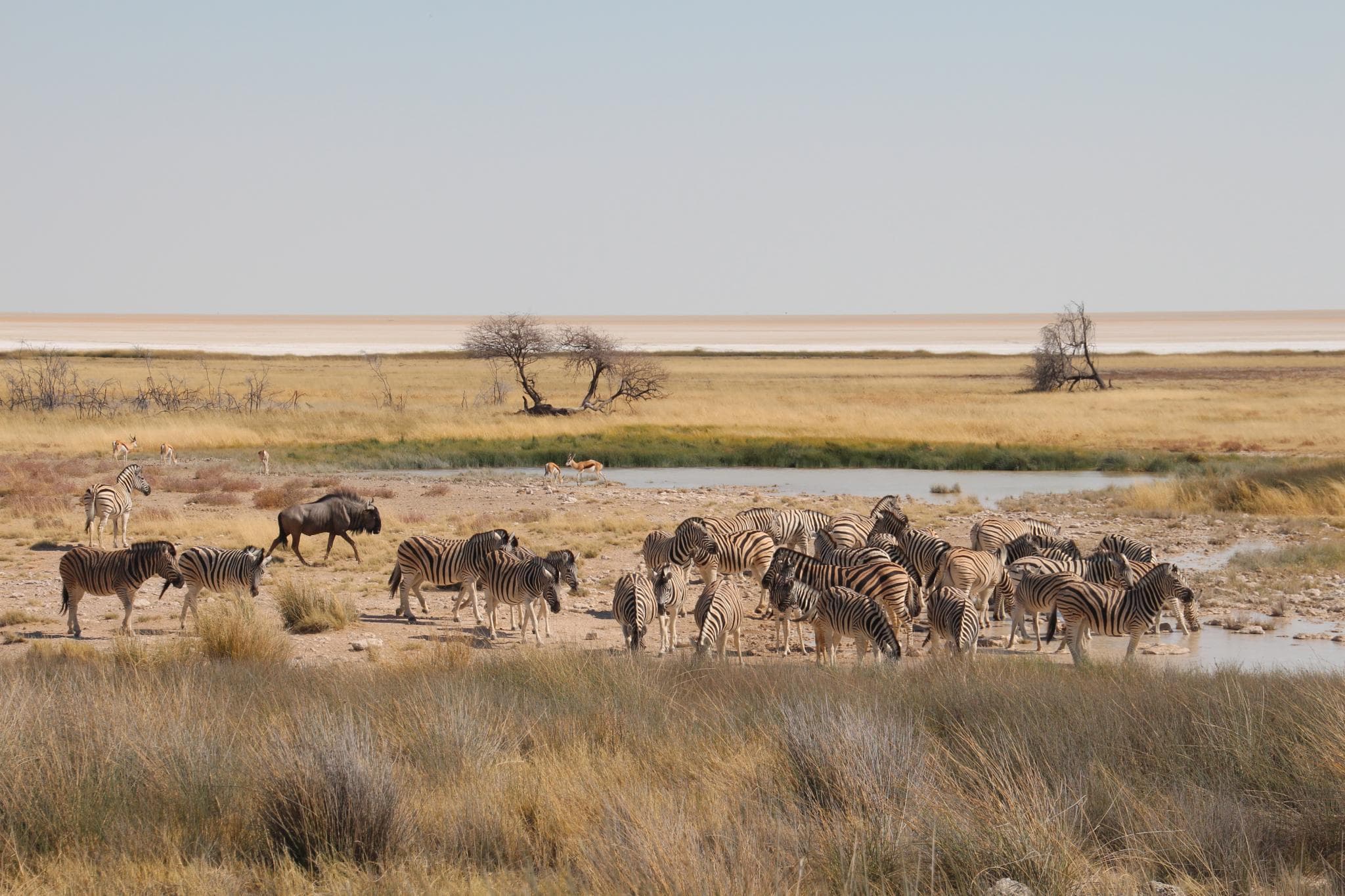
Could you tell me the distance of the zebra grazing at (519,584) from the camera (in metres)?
13.9

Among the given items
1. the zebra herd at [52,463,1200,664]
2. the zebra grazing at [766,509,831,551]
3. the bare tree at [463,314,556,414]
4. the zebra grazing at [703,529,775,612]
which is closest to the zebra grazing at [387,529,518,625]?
the zebra herd at [52,463,1200,664]

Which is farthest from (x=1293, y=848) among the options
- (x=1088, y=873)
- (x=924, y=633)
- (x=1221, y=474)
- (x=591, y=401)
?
(x=591, y=401)

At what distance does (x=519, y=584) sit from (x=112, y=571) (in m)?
4.71

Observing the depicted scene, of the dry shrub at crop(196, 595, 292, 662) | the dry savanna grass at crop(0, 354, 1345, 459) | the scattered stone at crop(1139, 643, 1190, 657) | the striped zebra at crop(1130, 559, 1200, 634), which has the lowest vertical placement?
the scattered stone at crop(1139, 643, 1190, 657)

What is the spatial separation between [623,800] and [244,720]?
3497 mm

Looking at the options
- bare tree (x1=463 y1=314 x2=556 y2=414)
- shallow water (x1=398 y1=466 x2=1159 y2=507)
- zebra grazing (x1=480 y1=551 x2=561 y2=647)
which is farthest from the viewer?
bare tree (x1=463 y1=314 x2=556 y2=414)

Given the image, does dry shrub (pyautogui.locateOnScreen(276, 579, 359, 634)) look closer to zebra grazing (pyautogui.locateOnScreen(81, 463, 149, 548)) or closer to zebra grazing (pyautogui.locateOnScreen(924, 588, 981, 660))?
zebra grazing (pyautogui.locateOnScreen(81, 463, 149, 548))

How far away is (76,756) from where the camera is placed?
284 inches

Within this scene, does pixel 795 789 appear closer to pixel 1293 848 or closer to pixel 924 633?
pixel 1293 848

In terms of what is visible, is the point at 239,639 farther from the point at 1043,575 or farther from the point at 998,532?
the point at 998,532

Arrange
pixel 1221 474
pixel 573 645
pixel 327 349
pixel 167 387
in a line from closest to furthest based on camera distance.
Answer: pixel 573 645
pixel 1221 474
pixel 167 387
pixel 327 349

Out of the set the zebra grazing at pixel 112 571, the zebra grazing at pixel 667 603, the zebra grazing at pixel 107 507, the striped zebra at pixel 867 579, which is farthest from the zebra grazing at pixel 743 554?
the zebra grazing at pixel 107 507

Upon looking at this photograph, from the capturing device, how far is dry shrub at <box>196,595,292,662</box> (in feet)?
39.5

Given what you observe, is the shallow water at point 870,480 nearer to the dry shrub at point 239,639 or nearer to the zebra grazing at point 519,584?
the zebra grazing at point 519,584
